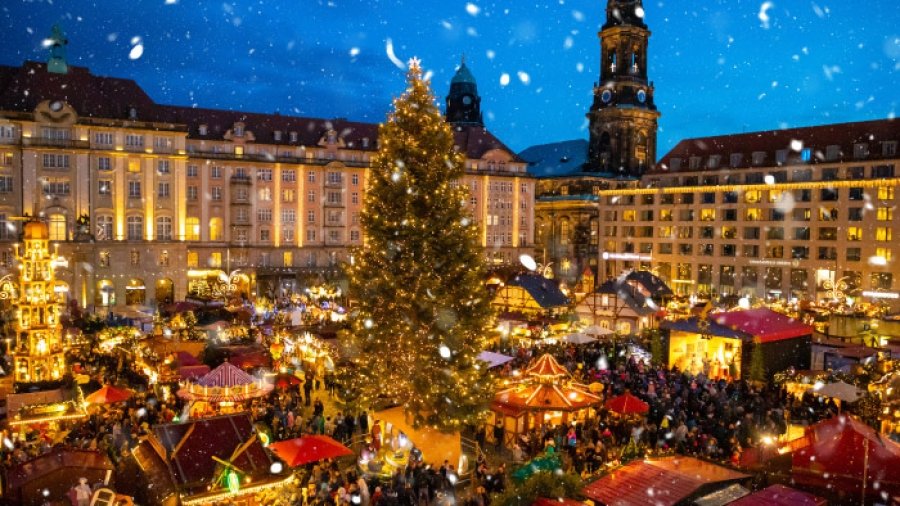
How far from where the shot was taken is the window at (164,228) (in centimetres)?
4803

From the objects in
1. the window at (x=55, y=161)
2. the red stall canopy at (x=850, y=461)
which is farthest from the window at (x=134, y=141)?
the red stall canopy at (x=850, y=461)

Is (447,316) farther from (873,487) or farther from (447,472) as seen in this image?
(873,487)

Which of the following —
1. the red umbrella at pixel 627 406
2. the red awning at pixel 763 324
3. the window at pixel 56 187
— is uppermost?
the window at pixel 56 187

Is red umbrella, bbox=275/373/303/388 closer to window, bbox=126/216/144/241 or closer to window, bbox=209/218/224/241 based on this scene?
window, bbox=126/216/144/241

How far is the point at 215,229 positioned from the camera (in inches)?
2066

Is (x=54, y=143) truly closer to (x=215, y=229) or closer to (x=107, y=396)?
(x=215, y=229)

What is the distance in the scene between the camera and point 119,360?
25.2m

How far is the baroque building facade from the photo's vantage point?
143ft

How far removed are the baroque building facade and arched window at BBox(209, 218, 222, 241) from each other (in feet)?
0.34

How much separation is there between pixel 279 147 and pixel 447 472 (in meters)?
43.8

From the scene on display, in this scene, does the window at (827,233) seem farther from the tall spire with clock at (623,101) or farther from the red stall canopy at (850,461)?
the red stall canopy at (850,461)

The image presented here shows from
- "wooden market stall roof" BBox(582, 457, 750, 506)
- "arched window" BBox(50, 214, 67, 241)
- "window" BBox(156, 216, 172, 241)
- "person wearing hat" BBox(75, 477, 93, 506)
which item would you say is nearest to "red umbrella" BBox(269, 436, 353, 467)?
"person wearing hat" BBox(75, 477, 93, 506)

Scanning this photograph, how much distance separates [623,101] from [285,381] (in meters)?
56.9

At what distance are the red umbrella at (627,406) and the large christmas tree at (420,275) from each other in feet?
14.7
